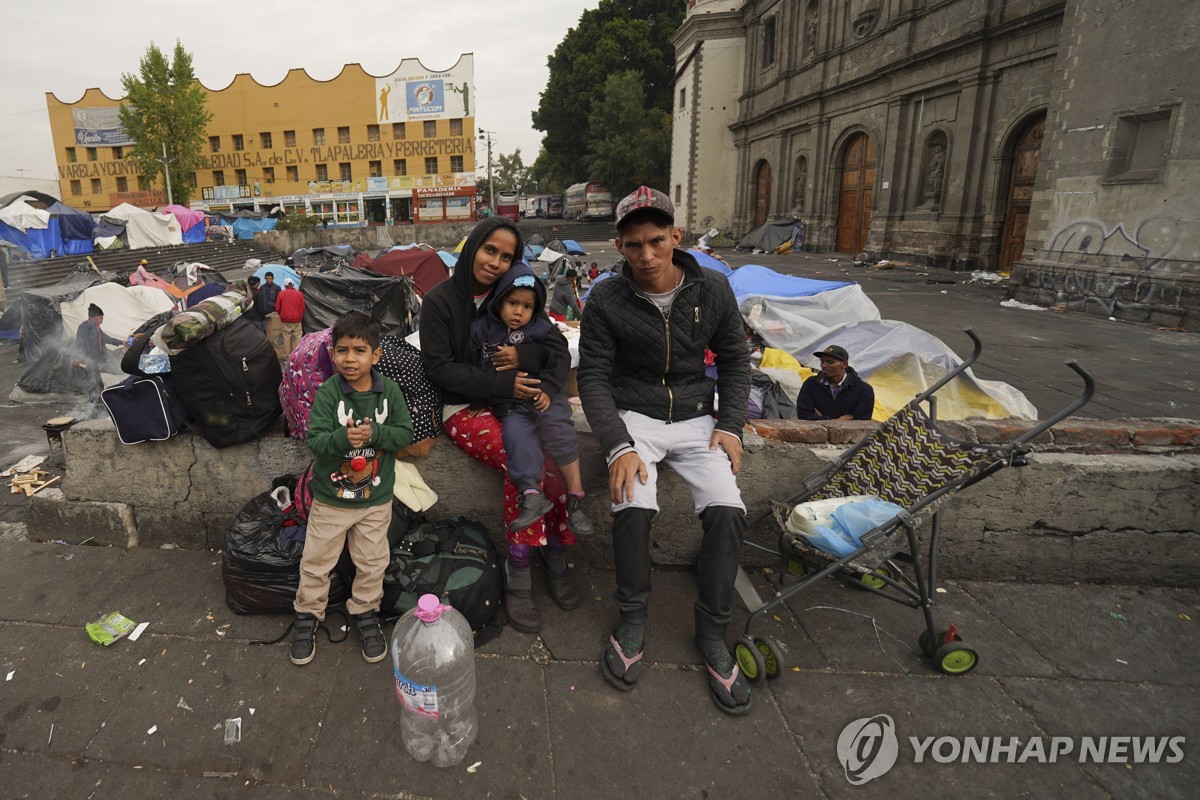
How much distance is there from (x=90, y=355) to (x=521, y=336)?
761 cm

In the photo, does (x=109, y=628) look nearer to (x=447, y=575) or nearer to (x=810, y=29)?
(x=447, y=575)

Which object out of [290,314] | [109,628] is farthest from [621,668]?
[290,314]

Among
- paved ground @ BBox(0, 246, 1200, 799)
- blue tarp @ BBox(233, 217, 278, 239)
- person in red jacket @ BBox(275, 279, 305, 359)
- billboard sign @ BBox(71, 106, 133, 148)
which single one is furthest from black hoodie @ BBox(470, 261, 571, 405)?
billboard sign @ BBox(71, 106, 133, 148)

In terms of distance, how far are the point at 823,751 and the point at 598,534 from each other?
1457 mm

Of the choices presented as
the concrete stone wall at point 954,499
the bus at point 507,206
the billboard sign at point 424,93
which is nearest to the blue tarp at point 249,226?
the billboard sign at point 424,93

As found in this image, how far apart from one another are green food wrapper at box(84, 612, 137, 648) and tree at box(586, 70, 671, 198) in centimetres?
4047

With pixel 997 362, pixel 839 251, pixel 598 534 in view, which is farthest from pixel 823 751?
pixel 839 251

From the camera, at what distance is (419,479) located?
3047mm

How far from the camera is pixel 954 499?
10.4 feet

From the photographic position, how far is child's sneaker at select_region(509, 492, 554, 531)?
263 centimetres

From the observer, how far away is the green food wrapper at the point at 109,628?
2.66 metres

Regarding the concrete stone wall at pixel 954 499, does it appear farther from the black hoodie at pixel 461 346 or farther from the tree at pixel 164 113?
the tree at pixel 164 113

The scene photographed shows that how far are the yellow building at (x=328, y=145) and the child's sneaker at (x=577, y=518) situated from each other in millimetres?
46967

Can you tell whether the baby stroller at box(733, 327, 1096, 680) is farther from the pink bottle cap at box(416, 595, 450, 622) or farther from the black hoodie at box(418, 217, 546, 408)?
the black hoodie at box(418, 217, 546, 408)
